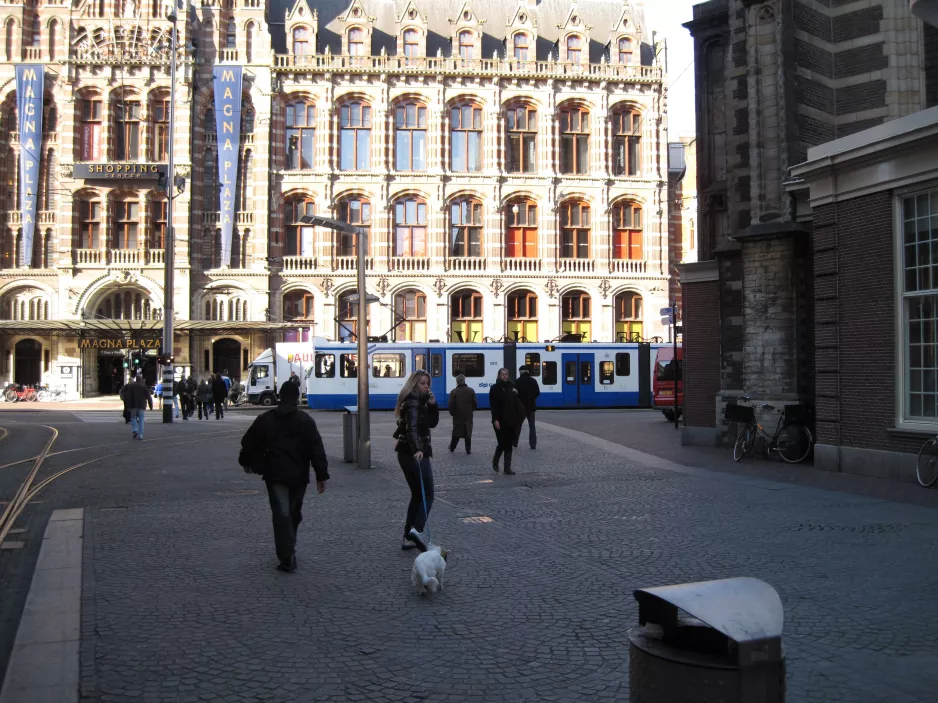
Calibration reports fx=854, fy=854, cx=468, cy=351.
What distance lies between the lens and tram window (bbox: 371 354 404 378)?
1362 inches

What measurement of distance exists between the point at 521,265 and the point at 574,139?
23.9 ft

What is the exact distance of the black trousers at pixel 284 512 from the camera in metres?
6.87

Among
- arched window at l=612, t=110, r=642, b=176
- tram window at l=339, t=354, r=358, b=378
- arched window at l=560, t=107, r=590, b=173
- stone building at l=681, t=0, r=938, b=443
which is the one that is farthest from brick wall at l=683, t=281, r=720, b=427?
arched window at l=612, t=110, r=642, b=176

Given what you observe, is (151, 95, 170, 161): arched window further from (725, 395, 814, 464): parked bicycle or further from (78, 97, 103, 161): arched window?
(725, 395, 814, 464): parked bicycle

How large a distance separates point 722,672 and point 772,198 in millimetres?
14326

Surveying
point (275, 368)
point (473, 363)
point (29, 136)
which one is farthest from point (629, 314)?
point (29, 136)

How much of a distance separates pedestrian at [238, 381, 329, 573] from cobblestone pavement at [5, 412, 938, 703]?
40 cm

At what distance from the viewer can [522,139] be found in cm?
4409

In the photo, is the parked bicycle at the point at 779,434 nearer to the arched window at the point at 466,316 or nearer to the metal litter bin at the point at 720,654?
the metal litter bin at the point at 720,654

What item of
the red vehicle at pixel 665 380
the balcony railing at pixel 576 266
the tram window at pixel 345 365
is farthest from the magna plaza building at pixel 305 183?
the red vehicle at pixel 665 380

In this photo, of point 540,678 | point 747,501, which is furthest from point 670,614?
point 747,501

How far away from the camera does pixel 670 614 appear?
9.08ft

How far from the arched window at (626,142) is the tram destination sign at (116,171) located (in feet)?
74.6

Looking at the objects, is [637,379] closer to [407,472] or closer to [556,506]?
[556,506]
